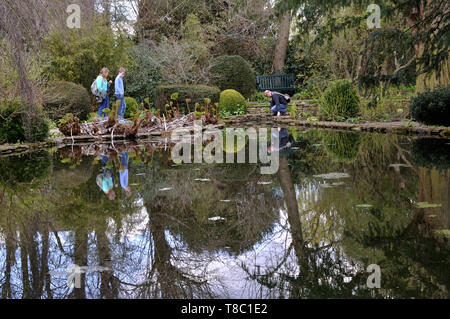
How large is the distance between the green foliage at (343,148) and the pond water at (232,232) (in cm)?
70

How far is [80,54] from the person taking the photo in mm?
17719

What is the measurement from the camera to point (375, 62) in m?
8.12

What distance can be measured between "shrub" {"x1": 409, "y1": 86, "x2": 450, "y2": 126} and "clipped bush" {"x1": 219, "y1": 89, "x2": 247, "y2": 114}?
10.4 m

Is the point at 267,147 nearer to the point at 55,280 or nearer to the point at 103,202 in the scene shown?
the point at 103,202

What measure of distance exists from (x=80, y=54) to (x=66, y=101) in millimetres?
3017

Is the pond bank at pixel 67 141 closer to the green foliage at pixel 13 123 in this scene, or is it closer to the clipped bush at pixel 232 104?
the green foliage at pixel 13 123

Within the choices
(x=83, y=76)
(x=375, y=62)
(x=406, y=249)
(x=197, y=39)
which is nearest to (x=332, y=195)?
(x=406, y=249)

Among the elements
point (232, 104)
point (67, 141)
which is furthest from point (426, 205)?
point (232, 104)

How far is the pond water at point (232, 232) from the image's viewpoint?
257 centimetres

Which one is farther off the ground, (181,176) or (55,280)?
(181,176)

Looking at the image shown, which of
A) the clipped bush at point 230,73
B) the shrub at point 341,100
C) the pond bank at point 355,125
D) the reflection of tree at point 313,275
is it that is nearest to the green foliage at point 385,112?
the shrub at point 341,100

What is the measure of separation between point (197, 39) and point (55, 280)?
21415 millimetres

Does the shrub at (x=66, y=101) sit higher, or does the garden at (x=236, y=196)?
the shrub at (x=66, y=101)
